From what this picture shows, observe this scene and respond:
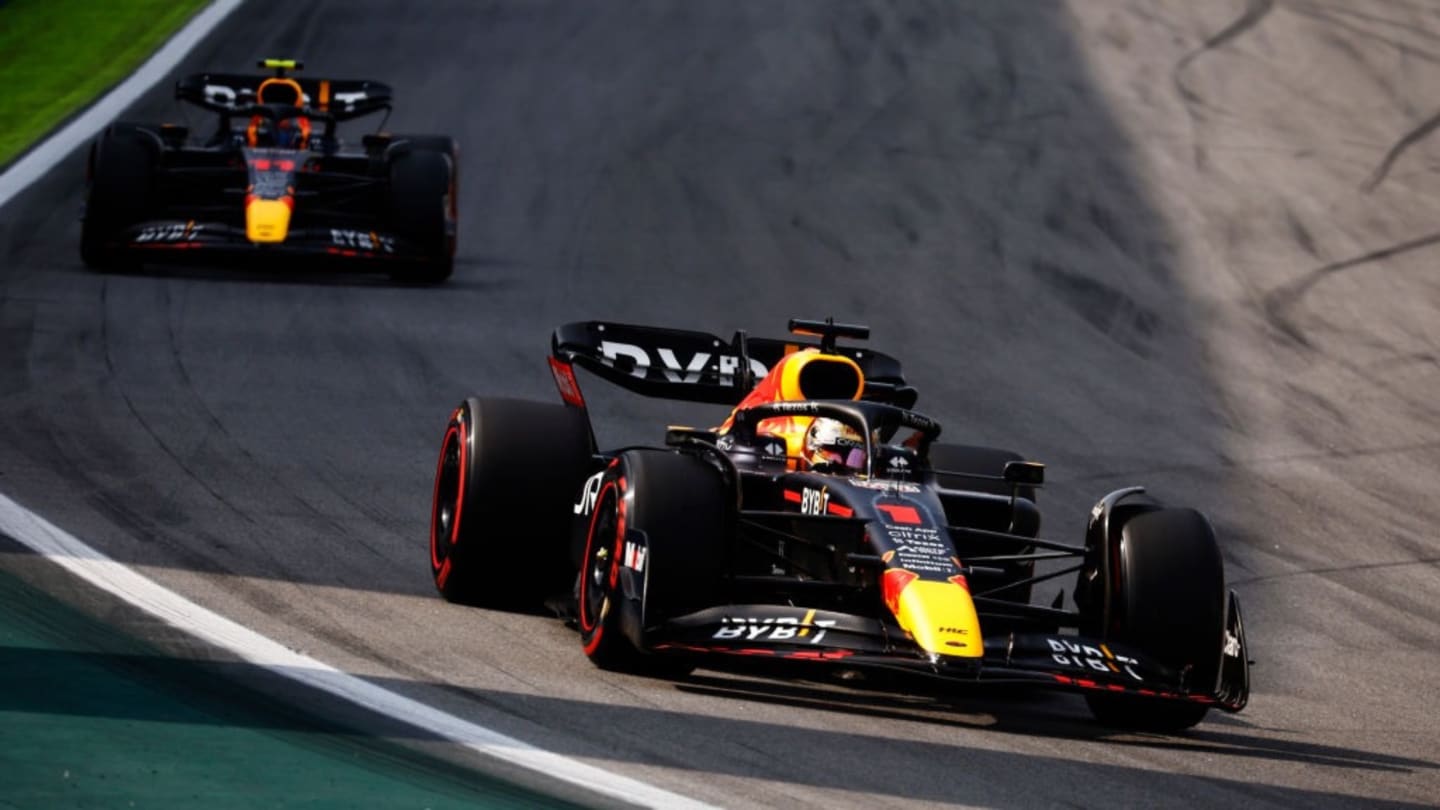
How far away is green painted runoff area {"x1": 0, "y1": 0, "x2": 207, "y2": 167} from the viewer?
24.9 m

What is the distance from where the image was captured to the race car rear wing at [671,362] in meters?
10.7

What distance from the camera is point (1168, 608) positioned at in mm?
8422

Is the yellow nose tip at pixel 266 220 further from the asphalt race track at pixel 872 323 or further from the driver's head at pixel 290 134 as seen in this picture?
the driver's head at pixel 290 134

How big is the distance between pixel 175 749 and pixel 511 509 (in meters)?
3.28

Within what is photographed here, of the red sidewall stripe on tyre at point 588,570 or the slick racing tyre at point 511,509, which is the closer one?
the red sidewall stripe on tyre at point 588,570

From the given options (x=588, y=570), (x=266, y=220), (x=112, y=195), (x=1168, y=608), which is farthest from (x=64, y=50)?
(x=1168, y=608)

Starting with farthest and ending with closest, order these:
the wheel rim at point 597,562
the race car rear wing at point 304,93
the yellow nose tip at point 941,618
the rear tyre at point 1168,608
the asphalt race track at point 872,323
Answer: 1. the race car rear wing at point 304,93
2. the wheel rim at point 597,562
3. the rear tyre at point 1168,608
4. the asphalt race track at point 872,323
5. the yellow nose tip at point 941,618

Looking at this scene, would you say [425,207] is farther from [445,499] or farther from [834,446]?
[834,446]

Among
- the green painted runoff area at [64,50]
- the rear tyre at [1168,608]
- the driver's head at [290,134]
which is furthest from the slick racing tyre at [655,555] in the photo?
the green painted runoff area at [64,50]

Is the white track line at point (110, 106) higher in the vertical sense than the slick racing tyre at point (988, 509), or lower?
lower

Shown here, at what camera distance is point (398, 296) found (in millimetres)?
18453

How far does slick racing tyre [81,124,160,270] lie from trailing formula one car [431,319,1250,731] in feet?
29.0

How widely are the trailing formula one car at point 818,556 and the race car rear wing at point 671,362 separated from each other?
621 mm

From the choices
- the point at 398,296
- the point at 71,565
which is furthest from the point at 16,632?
the point at 398,296
